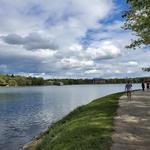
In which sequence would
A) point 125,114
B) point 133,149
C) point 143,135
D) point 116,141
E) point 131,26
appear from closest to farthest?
point 133,149 < point 116,141 < point 143,135 < point 125,114 < point 131,26

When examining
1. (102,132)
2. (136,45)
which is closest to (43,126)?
(136,45)

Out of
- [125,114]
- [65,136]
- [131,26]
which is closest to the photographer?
[65,136]

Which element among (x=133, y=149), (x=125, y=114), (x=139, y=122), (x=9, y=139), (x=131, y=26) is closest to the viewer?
(x=133, y=149)

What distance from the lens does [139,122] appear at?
24.2 meters

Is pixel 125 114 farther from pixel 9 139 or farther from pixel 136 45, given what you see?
pixel 136 45

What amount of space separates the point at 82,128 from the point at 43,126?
2371 centimetres

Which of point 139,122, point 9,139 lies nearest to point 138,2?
point 139,122

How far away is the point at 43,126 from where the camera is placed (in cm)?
4506

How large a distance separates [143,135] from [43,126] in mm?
26744

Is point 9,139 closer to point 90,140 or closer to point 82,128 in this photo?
point 82,128

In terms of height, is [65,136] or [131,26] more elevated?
[131,26]

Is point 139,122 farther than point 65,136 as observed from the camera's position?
Yes

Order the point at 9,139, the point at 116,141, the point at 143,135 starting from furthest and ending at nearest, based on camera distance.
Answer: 1. the point at 9,139
2. the point at 143,135
3. the point at 116,141

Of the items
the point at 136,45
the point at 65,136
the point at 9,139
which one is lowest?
the point at 9,139
